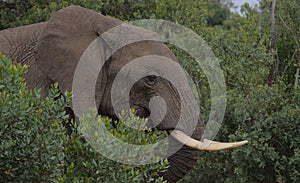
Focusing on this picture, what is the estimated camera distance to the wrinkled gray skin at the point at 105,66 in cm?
650

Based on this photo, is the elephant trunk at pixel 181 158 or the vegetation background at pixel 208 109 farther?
the elephant trunk at pixel 181 158

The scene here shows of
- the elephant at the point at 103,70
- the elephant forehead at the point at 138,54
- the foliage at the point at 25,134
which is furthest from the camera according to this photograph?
the elephant forehead at the point at 138,54

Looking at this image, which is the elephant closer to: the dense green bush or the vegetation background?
the vegetation background

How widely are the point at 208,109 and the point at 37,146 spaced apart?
5.16m

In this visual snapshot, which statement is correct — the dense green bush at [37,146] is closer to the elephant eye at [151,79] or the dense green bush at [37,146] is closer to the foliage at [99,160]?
the foliage at [99,160]

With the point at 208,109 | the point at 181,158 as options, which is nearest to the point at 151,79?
the point at 181,158

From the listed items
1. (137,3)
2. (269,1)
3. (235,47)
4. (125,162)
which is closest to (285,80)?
(235,47)

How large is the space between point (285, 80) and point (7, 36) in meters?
4.25

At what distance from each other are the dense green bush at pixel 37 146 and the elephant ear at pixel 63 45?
205cm

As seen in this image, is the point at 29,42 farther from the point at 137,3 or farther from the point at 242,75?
the point at 137,3

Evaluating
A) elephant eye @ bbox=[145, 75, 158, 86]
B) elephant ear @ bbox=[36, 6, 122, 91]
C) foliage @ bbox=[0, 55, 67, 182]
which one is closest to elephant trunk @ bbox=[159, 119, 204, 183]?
elephant eye @ bbox=[145, 75, 158, 86]

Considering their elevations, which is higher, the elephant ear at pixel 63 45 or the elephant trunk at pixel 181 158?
the elephant ear at pixel 63 45

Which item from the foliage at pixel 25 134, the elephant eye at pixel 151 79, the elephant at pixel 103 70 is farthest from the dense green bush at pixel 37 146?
the elephant eye at pixel 151 79

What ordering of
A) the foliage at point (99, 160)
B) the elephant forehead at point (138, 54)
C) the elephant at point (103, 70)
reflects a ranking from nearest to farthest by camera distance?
1. the foliage at point (99, 160)
2. the elephant at point (103, 70)
3. the elephant forehead at point (138, 54)
